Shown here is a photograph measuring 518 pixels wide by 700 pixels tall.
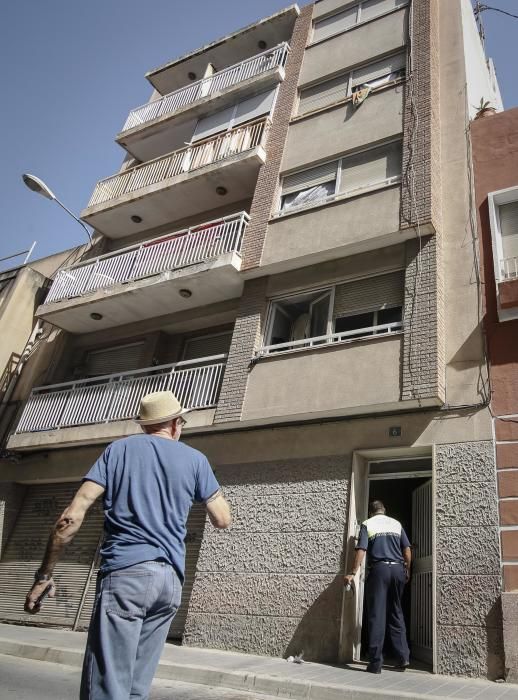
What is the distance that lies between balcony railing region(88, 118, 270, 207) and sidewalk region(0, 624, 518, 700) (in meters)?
9.97

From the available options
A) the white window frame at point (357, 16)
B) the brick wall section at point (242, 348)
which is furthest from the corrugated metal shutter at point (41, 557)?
the white window frame at point (357, 16)

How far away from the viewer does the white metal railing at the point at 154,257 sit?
1102cm

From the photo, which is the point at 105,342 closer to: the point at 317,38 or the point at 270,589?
the point at 270,589

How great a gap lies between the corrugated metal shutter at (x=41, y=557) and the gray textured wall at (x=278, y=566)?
10.6 feet

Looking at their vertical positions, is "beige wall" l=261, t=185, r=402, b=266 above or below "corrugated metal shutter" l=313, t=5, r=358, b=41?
below

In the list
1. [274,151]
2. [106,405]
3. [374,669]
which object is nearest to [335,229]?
[274,151]

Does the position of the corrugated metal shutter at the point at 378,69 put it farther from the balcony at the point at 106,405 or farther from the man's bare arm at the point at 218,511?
the man's bare arm at the point at 218,511

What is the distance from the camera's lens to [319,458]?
8039 millimetres

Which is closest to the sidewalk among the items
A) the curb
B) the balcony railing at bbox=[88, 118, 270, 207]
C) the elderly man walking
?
the curb

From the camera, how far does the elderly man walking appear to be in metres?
2.19

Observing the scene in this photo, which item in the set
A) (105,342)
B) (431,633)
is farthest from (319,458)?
(105,342)

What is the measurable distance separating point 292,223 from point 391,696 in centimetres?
790

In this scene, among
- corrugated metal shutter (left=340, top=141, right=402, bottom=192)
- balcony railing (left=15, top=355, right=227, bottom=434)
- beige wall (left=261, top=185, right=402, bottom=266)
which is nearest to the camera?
beige wall (left=261, top=185, right=402, bottom=266)

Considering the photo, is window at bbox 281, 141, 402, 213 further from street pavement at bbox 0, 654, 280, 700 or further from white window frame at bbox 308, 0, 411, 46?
street pavement at bbox 0, 654, 280, 700
